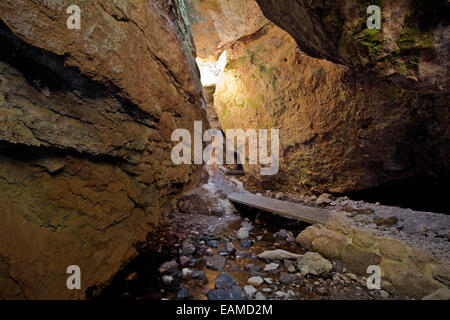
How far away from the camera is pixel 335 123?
4.04m

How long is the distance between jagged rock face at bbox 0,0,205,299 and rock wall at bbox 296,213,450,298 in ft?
7.53

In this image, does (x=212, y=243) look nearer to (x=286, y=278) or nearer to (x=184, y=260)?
(x=184, y=260)

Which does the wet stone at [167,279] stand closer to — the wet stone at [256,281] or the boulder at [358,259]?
the wet stone at [256,281]

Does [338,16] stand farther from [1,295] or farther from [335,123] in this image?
[1,295]

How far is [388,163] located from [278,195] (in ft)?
8.15

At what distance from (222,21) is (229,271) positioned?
6520 millimetres

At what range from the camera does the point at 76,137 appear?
1.63 m

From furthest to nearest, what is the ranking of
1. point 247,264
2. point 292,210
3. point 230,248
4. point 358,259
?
point 292,210 → point 230,248 → point 247,264 → point 358,259

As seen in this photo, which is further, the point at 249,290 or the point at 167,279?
the point at 167,279

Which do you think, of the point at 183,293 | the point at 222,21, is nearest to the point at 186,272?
the point at 183,293

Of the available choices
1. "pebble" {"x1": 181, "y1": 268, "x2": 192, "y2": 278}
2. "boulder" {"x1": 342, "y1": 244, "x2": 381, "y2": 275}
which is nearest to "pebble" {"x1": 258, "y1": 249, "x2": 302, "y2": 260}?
"boulder" {"x1": 342, "y1": 244, "x2": 381, "y2": 275}

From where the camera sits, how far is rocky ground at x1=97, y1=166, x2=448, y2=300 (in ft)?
5.85

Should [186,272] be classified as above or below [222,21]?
below

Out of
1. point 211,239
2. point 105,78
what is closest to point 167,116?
point 105,78
